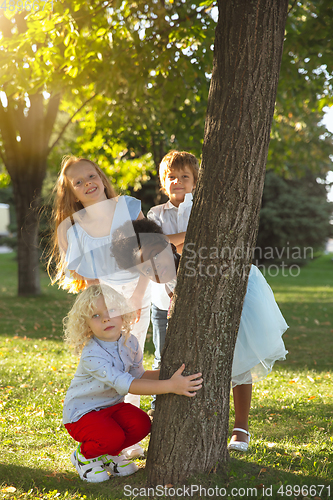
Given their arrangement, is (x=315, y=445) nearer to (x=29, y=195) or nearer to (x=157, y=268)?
(x=157, y=268)

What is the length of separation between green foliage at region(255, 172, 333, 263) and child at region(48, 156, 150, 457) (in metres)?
19.2

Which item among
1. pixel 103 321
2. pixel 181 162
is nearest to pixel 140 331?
pixel 103 321

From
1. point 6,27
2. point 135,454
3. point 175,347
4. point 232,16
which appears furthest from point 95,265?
point 6,27

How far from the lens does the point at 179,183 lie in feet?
11.8

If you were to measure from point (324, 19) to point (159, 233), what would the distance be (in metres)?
4.54

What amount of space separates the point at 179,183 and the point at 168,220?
318 mm

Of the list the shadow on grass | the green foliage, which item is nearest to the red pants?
the shadow on grass

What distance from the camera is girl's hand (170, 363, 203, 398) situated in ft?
7.84

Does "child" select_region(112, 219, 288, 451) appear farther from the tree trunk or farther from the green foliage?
the green foliage

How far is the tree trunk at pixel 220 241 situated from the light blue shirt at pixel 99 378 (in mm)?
309

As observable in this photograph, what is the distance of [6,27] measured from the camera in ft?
28.7

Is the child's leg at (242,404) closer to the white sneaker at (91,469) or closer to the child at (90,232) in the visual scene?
the child at (90,232)

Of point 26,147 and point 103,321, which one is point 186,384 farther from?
point 26,147

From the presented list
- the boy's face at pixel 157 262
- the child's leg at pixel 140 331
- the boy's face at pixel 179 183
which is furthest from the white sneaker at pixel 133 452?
the boy's face at pixel 179 183
